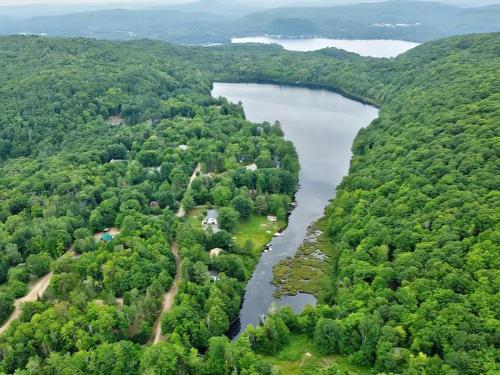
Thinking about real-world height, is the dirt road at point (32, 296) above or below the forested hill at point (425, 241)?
below

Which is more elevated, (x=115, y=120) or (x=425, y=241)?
(x=115, y=120)

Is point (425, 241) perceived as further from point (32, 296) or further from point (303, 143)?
point (303, 143)

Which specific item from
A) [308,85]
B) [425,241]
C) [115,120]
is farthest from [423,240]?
[308,85]

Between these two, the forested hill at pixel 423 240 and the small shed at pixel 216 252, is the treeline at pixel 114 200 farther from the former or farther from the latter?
the forested hill at pixel 423 240

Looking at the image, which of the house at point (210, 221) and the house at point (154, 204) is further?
the house at point (154, 204)

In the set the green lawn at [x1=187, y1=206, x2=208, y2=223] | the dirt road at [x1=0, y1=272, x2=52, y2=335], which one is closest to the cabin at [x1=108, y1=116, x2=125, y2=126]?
the green lawn at [x1=187, y1=206, x2=208, y2=223]

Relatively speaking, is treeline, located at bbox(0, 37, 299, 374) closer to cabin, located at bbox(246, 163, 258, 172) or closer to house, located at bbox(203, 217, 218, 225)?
cabin, located at bbox(246, 163, 258, 172)

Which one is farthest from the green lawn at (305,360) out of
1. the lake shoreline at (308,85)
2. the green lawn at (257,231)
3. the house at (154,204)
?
the lake shoreline at (308,85)
